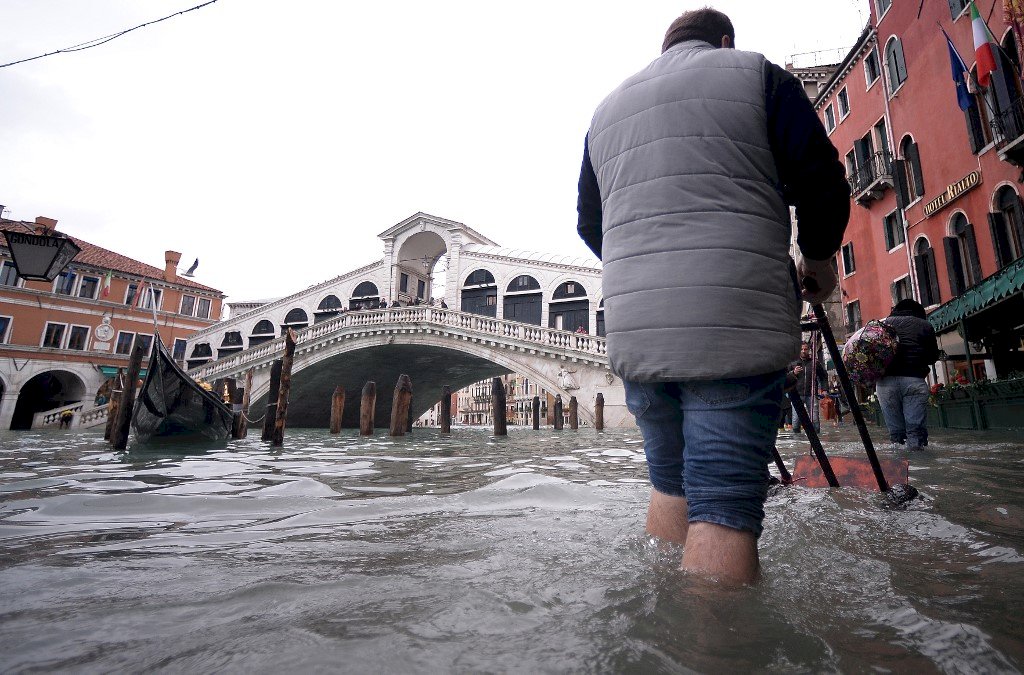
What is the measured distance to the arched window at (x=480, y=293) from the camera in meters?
27.8

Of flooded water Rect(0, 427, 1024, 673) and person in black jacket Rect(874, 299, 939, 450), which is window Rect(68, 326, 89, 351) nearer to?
flooded water Rect(0, 427, 1024, 673)

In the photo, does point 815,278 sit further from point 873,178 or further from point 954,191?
point 873,178

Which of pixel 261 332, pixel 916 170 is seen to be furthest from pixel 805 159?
pixel 261 332

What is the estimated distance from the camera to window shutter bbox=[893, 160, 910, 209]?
12141mm

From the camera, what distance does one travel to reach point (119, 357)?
26453 mm

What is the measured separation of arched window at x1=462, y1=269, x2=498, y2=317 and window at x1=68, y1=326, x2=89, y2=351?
18.1 m

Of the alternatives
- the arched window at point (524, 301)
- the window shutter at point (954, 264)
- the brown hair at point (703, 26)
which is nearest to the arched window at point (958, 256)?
the window shutter at point (954, 264)

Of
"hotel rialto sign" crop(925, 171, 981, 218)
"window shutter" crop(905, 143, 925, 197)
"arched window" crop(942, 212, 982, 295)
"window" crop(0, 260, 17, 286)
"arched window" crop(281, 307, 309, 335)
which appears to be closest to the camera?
"hotel rialto sign" crop(925, 171, 981, 218)

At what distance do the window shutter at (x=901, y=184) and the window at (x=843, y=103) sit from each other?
137 inches

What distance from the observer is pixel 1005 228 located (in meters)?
9.22

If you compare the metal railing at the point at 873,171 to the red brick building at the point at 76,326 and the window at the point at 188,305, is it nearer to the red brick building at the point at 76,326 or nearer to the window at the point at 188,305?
the red brick building at the point at 76,326

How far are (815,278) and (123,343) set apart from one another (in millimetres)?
32384

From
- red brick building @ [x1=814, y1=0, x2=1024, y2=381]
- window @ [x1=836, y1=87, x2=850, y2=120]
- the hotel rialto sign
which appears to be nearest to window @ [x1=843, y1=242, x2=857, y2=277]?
red brick building @ [x1=814, y1=0, x2=1024, y2=381]

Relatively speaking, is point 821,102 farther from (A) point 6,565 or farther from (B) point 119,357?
(B) point 119,357
